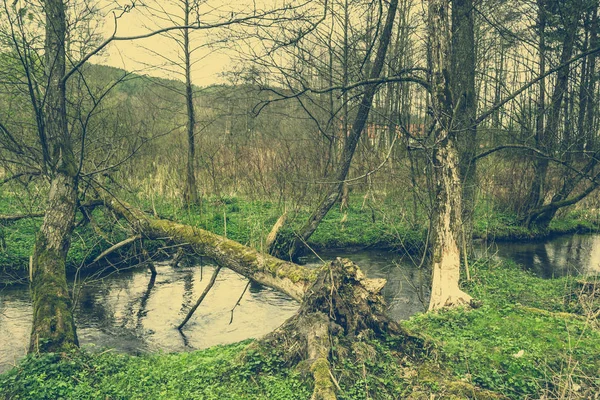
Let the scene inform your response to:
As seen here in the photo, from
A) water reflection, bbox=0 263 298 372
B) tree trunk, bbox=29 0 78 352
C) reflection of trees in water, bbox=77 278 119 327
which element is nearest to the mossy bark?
tree trunk, bbox=29 0 78 352

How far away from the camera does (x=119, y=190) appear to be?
11.7 metres

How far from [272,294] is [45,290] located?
203 inches

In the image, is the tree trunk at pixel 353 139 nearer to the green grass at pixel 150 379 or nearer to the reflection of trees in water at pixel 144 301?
the reflection of trees in water at pixel 144 301

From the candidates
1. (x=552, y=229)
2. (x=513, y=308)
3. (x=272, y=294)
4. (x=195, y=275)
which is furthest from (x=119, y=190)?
(x=552, y=229)

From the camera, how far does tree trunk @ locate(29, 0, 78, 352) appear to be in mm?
6832

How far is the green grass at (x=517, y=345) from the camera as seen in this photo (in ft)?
16.9

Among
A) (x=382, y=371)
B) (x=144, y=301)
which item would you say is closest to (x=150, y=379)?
(x=382, y=371)

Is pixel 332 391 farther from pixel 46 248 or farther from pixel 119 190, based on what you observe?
pixel 119 190

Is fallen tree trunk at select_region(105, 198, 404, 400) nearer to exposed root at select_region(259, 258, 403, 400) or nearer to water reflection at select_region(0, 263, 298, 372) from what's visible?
exposed root at select_region(259, 258, 403, 400)

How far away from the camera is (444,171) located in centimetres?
778

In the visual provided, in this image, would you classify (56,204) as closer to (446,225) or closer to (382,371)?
(382,371)

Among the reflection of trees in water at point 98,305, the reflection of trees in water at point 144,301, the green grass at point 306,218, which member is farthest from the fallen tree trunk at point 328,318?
the green grass at point 306,218

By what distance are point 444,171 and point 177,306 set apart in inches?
223

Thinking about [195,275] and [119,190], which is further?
[195,275]
